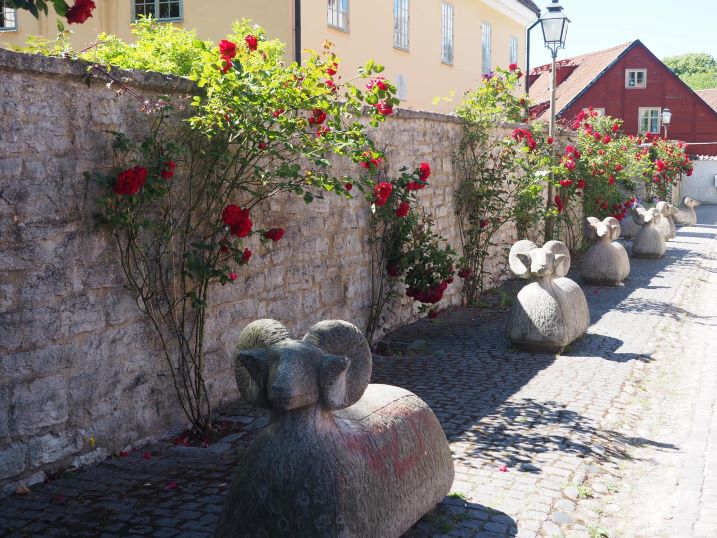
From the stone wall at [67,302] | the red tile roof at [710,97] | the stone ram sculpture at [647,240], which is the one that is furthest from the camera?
the red tile roof at [710,97]

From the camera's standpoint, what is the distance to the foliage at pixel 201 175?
5.00 meters

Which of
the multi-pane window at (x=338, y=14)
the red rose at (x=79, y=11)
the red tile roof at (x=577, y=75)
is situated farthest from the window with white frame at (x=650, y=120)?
the red rose at (x=79, y=11)

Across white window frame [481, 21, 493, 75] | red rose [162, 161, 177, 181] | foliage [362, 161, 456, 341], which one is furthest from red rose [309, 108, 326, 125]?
white window frame [481, 21, 493, 75]

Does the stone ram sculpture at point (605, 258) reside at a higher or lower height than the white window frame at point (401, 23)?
lower

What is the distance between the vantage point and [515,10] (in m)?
24.5

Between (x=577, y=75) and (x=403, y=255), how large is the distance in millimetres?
37790

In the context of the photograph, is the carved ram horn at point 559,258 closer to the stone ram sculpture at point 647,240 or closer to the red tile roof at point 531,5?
the stone ram sculpture at point 647,240

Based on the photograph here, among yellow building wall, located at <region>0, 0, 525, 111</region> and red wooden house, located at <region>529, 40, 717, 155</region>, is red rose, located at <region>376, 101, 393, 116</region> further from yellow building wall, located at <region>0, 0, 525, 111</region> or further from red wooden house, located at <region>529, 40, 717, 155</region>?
red wooden house, located at <region>529, 40, 717, 155</region>

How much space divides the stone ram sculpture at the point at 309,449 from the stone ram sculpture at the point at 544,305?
4.68m

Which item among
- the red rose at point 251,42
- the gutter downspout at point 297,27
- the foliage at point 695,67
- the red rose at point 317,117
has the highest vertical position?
the foliage at point 695,67

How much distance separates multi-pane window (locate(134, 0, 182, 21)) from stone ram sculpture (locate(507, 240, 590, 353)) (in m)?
9.18

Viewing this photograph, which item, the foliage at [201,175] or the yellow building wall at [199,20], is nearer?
the foliage at [201,175]

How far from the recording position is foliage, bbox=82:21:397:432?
5.00m

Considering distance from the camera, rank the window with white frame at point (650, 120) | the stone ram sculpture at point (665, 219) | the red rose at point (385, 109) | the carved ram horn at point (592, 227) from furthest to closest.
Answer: the window with white frame at point (650, 120), the stone ram sculpture at point (665, 219), the carved ram horn at point (592, 227), the red rose at point (385, 109)
